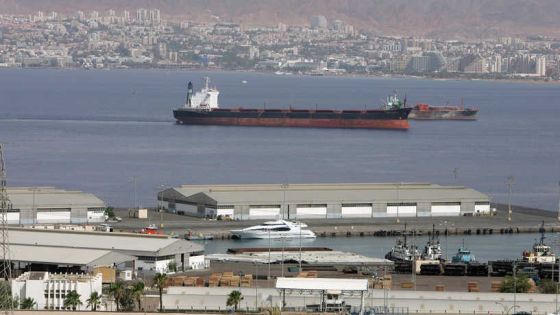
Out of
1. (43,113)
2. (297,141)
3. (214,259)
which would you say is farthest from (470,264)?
(43,113)

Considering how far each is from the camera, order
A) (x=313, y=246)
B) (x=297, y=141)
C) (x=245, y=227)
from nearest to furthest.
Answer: (x=313, y=246), (x=245, y=227), (x=297, y=141)

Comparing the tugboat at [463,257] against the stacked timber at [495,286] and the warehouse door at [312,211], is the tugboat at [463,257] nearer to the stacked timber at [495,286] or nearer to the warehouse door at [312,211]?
the stacked timber at [495,286]

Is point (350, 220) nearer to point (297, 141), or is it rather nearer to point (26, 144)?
point (26, 144)

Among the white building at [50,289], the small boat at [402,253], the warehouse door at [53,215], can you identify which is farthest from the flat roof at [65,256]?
the warehouse door at [53,215]

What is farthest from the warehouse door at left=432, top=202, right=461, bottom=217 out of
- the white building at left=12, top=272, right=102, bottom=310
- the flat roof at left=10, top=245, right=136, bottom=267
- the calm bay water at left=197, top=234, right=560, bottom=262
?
the white building at left=12, top=272, right=102, bottom=310

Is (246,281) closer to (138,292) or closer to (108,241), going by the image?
(138,292)

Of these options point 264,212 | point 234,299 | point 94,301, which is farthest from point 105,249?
point 264,212

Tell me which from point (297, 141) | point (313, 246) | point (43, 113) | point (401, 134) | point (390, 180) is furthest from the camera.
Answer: point (43, 113)
